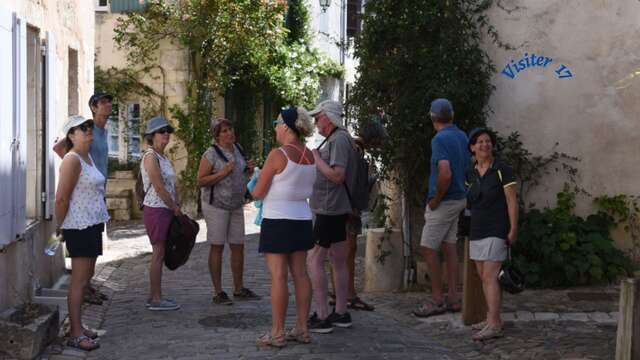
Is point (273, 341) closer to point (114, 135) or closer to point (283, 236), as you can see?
point (283, 236)

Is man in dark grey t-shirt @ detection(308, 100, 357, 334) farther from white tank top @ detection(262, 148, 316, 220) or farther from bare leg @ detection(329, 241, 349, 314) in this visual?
white tank top @ detection(262, 148, 316, 220)

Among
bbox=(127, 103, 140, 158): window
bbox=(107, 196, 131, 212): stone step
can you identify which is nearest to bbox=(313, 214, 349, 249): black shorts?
bbox=(107, 196, 131, 212): stone step

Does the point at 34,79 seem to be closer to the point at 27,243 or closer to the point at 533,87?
the point at 27,243

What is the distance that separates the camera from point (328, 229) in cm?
732

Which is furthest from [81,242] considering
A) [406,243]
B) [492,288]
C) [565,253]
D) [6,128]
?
[565,253]

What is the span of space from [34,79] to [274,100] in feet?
37.2

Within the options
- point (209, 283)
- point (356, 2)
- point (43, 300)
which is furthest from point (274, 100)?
point (43, 300)

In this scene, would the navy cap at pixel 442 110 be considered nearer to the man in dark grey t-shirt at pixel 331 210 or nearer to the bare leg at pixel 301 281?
the man in dark grey t-shirt at pixel 331 210

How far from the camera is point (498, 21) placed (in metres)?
9.21

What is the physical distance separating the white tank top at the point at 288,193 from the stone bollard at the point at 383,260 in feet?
8.91

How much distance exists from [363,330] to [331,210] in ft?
3.24

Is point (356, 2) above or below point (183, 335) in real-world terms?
above

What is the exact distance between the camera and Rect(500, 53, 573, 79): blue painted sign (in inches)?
362

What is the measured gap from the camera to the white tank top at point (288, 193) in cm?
657
